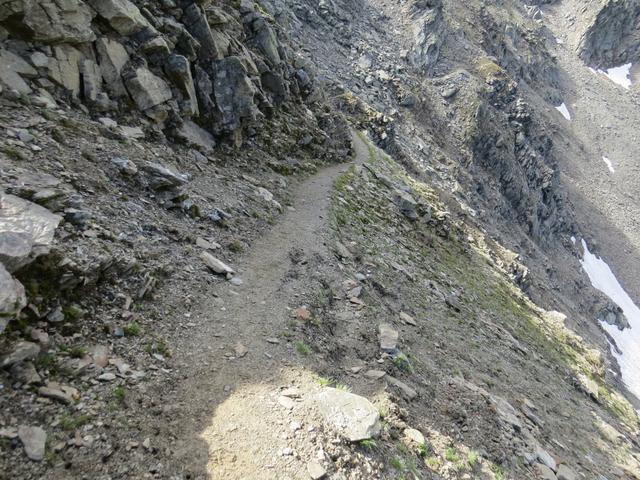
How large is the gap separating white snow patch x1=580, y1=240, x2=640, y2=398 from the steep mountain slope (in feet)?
114

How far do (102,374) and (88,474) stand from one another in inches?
79.4

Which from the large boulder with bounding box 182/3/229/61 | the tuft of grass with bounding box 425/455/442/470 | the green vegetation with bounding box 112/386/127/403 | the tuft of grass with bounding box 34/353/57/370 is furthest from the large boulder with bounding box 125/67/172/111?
the tuft of grass with bounding box 425/455/442/470

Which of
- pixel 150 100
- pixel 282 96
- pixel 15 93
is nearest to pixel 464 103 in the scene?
pixel 282 96

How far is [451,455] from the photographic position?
10.0 m

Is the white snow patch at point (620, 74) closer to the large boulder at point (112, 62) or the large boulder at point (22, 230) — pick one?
the large boulder at point (112, 62)

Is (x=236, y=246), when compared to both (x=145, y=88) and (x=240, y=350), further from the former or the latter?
(x=145, y=88)

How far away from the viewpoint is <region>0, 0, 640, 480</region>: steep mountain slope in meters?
7.53

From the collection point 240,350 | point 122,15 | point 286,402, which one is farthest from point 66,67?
point 286,402

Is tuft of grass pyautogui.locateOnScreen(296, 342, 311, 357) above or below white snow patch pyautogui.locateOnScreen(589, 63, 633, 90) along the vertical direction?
below

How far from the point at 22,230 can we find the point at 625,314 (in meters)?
98.2

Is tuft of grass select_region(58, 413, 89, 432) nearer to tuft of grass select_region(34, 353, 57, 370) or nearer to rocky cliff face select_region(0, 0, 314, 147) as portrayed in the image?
tuft of grass select_region(34, 353, 57, 370)

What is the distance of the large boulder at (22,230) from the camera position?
24.5 feet

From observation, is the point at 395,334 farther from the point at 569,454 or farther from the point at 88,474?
the point at 88,474

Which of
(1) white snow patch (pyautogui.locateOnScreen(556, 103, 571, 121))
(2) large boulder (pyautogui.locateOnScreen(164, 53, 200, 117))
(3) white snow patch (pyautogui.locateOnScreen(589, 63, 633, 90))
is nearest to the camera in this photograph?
(2) large boulder (pyautogui.locateOnScreen(164, 53, 200, 117))
